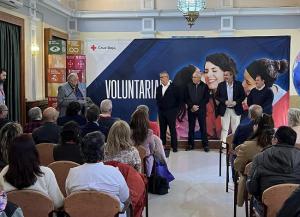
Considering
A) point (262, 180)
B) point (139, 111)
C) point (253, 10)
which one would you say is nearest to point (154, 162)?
point (139, 111)

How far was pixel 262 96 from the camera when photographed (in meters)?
7.96

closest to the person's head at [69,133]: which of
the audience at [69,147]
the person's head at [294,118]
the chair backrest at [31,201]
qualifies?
the audience at [69,147]

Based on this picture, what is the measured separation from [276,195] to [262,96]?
16.9ft

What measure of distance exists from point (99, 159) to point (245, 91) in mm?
5618

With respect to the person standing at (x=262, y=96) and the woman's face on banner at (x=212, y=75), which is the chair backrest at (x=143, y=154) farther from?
the woman's face on banner at (x=212, y=75)

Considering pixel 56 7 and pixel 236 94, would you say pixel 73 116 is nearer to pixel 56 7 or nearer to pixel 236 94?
pixel 236 94

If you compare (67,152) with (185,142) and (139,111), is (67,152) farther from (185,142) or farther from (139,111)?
(185,142)

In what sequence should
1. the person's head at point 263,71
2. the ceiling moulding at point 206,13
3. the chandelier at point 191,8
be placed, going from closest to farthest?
the chandelier at point 191,8 < the person's head at point 263,71 < the ceiling moulding at point 206,13

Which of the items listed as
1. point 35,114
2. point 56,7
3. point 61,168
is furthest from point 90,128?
point 56,7

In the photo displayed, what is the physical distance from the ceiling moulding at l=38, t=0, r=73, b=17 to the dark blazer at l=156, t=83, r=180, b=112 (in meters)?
3.14

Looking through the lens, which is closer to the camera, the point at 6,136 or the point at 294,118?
the point at 6,136

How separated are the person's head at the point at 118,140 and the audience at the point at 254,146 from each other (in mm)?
1114

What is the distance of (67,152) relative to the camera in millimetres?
4000

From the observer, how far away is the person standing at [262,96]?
313 inches
